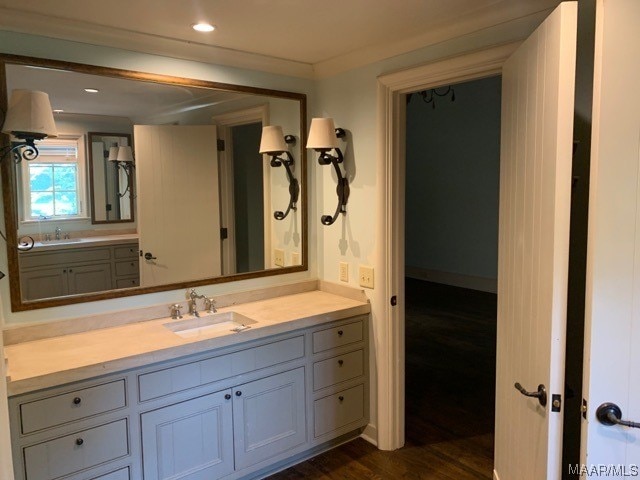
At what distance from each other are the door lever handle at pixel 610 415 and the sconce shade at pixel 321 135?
1.87 m

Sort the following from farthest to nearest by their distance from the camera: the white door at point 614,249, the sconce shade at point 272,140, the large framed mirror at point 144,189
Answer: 1. the sconce shade at point 272,140
2. the large framed mirror at point 144,189
3. the white door at point 614,249

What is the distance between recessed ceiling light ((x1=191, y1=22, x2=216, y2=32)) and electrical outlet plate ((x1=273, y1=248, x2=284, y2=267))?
4.39ft

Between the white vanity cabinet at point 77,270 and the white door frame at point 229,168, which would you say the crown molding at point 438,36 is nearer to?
the white door frame at point 229,168

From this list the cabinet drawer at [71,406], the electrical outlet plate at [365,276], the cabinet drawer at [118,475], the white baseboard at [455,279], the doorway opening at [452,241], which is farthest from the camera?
the white baseboard at [455,279]

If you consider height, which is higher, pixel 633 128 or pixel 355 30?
pixel 355 30

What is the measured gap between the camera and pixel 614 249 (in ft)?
4.49

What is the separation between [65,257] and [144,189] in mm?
526

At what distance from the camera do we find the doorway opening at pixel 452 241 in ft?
13.7

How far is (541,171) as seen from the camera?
1608 millimetres

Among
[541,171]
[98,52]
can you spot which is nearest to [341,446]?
[541,171]

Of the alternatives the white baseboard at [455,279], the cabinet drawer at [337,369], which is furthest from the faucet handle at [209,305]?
the white baseboard at [455,279]

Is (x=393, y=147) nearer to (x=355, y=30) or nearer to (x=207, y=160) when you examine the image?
(x=355, y=30)

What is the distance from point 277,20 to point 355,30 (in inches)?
16.0

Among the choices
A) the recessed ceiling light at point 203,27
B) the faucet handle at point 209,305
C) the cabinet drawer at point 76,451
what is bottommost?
the cabinet drawer at point 76,451
